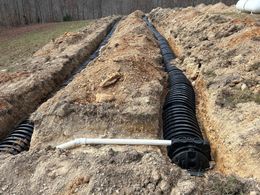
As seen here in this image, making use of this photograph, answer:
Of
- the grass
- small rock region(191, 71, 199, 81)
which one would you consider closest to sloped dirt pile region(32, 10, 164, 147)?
small rock region(191, 71, 199, 81)

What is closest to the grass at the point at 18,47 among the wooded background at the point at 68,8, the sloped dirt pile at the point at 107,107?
the wooded background at the point at 68,8

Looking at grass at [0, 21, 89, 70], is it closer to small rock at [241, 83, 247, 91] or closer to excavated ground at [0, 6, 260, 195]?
excavated ground at [0, 6, 260, 195]

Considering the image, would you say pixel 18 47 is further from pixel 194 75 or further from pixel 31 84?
pixel 194 75

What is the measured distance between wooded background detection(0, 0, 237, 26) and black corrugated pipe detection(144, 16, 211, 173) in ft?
77.8

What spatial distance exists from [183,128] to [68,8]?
31753mm

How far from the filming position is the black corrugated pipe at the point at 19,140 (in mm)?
7246

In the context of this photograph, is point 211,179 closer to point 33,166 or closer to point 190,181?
point 190,181

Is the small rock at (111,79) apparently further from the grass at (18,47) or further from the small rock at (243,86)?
the grass at (18,47)

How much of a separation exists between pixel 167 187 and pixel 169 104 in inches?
150

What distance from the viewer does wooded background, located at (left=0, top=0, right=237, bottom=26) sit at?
98.2 feet

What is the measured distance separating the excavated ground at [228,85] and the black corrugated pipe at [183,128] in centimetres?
35

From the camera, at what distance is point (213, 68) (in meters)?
9.34

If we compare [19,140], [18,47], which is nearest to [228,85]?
[19,140]

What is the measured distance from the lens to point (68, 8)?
35.8 metres
